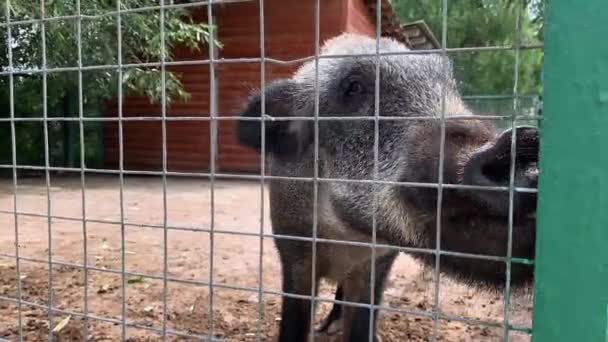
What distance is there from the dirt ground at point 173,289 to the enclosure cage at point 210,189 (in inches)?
0.6

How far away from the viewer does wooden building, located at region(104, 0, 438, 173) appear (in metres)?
9.36

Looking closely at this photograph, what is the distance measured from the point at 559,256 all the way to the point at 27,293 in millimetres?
2930

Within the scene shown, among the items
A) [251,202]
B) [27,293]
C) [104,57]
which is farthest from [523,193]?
[104,57]

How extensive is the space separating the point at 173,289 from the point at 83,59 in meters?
5.36

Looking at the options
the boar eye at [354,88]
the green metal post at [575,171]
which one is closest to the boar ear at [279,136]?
the boar eye at [354,88]

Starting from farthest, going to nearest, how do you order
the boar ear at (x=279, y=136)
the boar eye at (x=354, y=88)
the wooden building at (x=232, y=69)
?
the wooden building at (x=232, y=69)
the boar ear at (x=279, y=136)
the boar eye at (x=354, y=88)

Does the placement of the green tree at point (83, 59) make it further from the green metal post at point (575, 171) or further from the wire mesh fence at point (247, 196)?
the green metal post at point (575, 171)

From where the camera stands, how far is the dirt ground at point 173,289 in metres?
2.57

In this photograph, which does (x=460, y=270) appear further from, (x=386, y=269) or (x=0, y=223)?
(x=0, y=223)

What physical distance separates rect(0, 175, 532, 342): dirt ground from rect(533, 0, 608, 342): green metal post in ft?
1.00

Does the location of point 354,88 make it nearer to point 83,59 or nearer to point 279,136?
point 279,136

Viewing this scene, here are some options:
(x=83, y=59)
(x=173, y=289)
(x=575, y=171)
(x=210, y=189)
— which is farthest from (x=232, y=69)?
(x=575, y=171)

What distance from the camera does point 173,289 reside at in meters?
3.43

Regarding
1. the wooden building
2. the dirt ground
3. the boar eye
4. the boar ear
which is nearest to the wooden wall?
the wooden building
